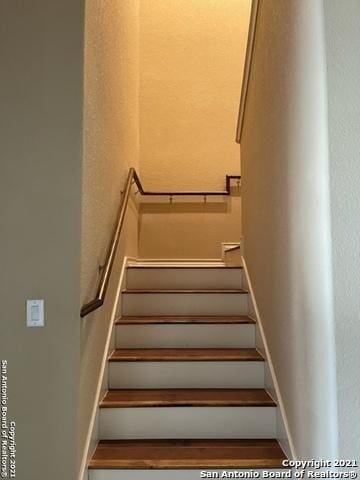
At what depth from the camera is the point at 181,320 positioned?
2.72 metres

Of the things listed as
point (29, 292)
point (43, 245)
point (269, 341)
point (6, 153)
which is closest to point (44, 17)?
point (6, 153)

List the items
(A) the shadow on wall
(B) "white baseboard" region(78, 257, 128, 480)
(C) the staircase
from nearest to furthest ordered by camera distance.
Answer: (B) "white baseboard" region(78, 257, 128, 480) → (C) the staircase → (A) the shadow on wall

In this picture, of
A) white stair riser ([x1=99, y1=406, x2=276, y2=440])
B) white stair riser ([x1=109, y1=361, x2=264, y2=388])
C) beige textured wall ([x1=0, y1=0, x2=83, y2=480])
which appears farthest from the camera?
white stair riser ([x1=109, y1=361, x2=264, y2=388])

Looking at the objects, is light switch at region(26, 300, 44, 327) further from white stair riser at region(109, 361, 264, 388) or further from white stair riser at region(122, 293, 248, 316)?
white stair riser at region(122, 293, 248, 316)

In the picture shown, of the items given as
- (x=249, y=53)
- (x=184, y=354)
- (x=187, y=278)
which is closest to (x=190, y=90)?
(x=249, y=53)

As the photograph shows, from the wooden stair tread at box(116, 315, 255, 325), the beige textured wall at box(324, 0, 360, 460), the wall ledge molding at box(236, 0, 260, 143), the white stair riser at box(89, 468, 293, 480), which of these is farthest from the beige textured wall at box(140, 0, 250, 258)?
the beige textured wall at box(324, 0, 360, 460)

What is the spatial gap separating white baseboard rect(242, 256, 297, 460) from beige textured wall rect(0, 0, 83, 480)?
3.23 feet

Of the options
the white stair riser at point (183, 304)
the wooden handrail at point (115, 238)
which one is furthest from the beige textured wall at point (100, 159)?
the white stair riser at point (183, 304)

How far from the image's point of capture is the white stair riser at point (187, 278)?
10.8 feet

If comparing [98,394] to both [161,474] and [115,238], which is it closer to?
[161,474]

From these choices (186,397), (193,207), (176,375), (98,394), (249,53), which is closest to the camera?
(98,394)

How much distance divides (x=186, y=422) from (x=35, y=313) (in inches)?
40.4

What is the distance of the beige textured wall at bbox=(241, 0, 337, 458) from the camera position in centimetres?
140

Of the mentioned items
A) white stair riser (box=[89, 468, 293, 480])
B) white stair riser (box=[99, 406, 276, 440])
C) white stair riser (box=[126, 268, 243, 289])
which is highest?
white stair riser (box=[126, 268, 243, 289])
